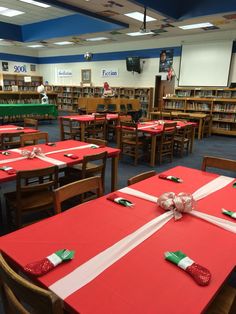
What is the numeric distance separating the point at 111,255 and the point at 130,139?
4.49 metres

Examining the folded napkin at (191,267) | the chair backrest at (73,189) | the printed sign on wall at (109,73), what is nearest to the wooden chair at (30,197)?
the chair backrest at (73,189)

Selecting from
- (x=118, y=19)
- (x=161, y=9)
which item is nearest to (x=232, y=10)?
(x=161, y=9)

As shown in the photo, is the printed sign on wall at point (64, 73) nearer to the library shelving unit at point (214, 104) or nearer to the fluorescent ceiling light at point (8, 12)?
the fluorescent ceiling light at point (8, 12)

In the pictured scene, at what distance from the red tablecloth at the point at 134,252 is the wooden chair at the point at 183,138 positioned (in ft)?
13.4

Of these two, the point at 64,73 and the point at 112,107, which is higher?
the point at 64,73

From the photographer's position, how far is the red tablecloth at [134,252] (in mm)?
920

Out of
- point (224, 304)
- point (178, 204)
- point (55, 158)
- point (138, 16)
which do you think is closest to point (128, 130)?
point (55, 158)

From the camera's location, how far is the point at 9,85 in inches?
566

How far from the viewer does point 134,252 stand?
3.96 feet

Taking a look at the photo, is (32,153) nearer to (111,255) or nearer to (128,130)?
(111,255)

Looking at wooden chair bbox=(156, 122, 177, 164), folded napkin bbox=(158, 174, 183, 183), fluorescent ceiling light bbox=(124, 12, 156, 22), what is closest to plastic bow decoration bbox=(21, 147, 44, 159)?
folded napkin bbox=(158, 174, 183, 183)

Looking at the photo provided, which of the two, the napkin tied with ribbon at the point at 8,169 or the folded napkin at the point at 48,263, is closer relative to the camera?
the folded napkin at the point at 48,263

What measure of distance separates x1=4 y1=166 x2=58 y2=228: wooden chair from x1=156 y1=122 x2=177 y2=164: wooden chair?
10.1ft

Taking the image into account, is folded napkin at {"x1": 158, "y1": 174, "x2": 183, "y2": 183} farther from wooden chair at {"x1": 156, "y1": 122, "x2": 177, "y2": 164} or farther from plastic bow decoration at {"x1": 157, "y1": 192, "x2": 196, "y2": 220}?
wooden chair at {"x1": 156, "y1": 122, "x2": 177, "y2": 164}
